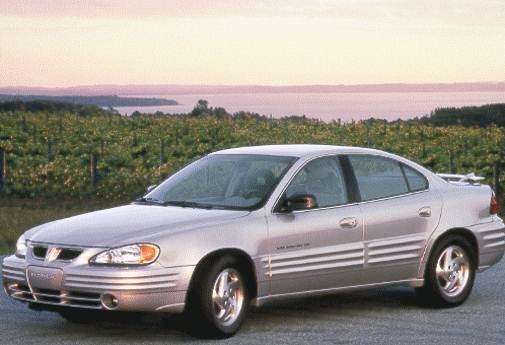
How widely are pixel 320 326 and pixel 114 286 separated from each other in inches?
73.8

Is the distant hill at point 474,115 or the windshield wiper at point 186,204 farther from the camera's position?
the distant hill at point 474,115

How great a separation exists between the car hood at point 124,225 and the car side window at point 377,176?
136 cm

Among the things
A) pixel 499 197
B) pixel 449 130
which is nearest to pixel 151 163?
pixel 449 130

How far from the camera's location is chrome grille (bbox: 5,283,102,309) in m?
8.81

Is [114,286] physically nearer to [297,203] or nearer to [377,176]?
[297,203]

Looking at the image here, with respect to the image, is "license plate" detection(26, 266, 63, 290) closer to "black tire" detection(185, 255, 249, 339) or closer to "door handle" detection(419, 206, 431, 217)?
"black tire" detection(185, 255, 249, 339)

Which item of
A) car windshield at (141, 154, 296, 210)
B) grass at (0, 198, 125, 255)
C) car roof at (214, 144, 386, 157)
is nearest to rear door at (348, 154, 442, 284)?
car roof at (214, 144, 386, 157)

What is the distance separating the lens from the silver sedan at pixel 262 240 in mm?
8852

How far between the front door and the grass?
747 cm

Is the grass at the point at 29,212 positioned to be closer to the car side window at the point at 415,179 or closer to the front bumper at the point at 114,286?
the car side window at the point at 415,179

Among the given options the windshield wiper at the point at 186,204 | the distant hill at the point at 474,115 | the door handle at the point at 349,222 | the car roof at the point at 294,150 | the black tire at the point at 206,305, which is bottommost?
the distant hill at the point at 474,115

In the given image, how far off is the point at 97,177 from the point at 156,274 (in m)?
29.5

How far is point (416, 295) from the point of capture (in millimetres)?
10867

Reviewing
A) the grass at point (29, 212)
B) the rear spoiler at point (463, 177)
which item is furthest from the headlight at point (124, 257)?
the grass at point (29, 212)
